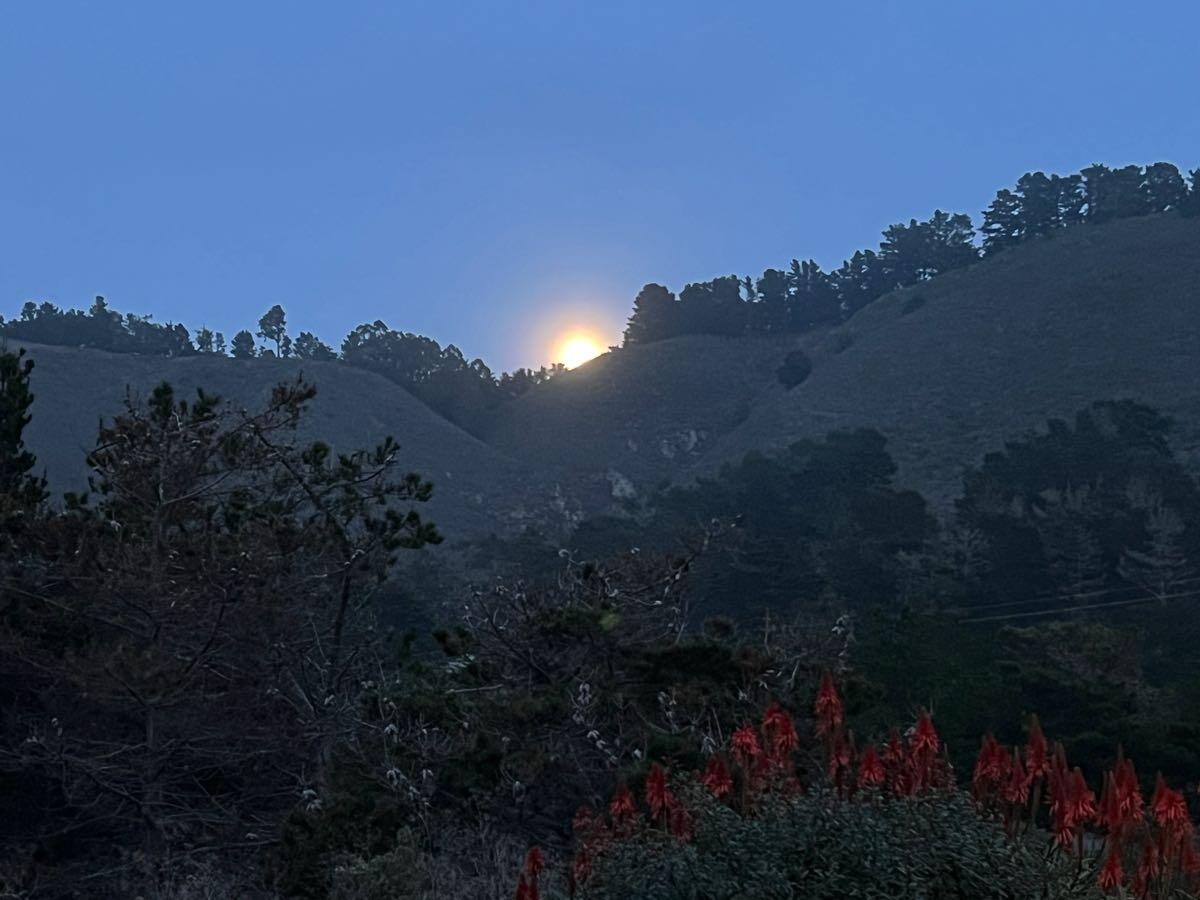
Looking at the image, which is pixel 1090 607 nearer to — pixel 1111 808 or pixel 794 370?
pixel 1111 808

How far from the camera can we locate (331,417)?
97062 mm

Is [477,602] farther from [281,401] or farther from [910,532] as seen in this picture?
[910,532]

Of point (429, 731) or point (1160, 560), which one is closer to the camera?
point (429, 731)

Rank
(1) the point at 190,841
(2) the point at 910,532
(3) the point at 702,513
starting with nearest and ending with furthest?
1. (1) the point at 190,841
2. (2) the point at 910,532
3. (3) the point at 702,513

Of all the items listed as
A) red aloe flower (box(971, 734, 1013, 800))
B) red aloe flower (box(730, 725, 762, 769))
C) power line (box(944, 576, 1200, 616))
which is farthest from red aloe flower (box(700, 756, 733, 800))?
power line (box(944, 576, 1200, 616))

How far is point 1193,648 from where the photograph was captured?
3619 cm

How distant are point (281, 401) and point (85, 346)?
103 meters

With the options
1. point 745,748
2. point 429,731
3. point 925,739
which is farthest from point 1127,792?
point 429,731

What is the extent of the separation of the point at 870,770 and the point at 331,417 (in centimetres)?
9065

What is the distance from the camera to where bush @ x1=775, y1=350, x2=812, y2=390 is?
110250mm

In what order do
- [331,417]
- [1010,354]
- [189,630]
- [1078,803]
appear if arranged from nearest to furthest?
1. [1078,803]
2. [189,630]
3. [1010,354]
4. [331,417]

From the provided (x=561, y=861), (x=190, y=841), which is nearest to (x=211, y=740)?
(x=190, y=841)

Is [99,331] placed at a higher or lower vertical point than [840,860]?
higher

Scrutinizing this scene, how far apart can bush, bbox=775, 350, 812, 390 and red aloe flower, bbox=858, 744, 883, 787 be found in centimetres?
10140
